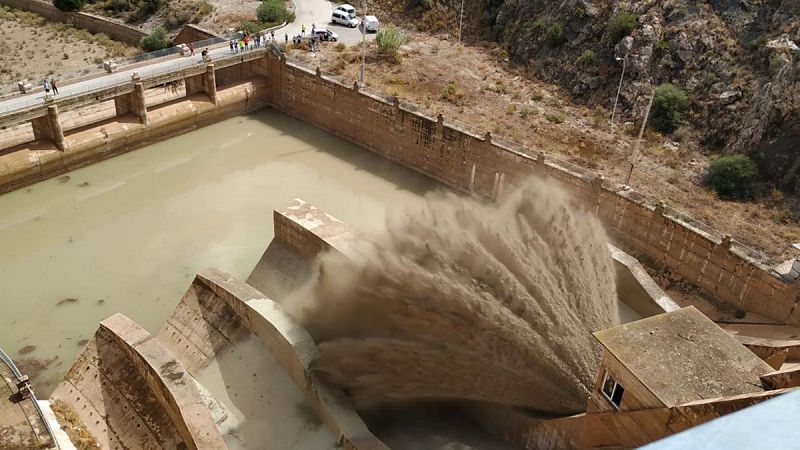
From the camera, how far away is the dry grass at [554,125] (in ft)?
66.1

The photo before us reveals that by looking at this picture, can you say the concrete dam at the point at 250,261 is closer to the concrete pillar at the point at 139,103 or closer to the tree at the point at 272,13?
the concrete pillar at the point at 139,103

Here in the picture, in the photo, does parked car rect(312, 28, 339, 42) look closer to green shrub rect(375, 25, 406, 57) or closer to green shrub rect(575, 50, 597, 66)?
green shrub rect(375, 25, 406, 57)

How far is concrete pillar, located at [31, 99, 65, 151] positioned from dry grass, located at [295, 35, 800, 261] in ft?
38.5

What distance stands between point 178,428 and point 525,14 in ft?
88.9

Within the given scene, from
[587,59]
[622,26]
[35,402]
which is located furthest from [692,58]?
[35,402]

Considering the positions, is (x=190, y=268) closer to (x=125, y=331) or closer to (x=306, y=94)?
(x=125, y=331)

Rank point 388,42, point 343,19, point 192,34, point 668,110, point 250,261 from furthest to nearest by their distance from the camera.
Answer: point 343,19 → point 192,34 → point 388,42 → point 668,110 → point 250,261

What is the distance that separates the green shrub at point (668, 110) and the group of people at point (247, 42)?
58.2ft

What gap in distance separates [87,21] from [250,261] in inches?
1119

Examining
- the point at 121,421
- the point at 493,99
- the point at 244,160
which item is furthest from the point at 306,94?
the point at 121,421

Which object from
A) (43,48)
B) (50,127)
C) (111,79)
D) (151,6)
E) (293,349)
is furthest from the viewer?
(151,6)

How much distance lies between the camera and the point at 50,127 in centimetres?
2345

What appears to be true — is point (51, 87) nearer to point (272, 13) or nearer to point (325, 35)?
point (325, 35)

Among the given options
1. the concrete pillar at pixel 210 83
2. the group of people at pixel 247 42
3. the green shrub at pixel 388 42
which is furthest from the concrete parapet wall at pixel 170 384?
the green shrub at pixel 388 42
